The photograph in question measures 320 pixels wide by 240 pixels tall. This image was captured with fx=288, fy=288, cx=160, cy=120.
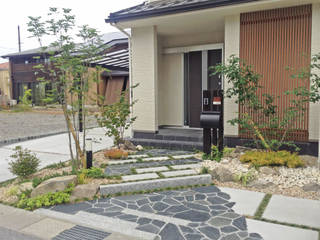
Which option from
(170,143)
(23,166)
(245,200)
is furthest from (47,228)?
(170,143)

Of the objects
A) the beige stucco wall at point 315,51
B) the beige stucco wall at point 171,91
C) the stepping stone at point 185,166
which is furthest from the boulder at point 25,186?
the beige stucco wall at point 315,51

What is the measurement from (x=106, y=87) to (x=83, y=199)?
20402 millimetres

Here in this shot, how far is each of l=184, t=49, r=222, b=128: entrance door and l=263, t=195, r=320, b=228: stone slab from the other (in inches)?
199

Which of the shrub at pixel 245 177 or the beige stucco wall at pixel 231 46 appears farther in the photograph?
the beige stucco wall at pixel 231 46

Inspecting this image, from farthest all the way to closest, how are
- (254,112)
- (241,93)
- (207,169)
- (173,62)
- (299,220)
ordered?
1. (173,62)
2. (254,112)
3. (241,93)
4. (207,169)
5. (299,220)

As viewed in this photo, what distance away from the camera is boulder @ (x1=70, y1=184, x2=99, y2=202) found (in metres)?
4.41

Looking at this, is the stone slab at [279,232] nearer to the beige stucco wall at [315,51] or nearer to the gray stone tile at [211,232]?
the gray stone tile at [211,232]

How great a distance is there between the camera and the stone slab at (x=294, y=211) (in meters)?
3.50

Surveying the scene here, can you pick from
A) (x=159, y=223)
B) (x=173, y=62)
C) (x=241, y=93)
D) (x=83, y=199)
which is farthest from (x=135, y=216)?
(x=173, y=62)

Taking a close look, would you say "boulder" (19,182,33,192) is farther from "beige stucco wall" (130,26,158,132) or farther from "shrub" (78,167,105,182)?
"beige stucco wall" (130,26,158,132)

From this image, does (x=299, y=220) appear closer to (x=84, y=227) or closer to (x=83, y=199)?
(x=84, y=227)

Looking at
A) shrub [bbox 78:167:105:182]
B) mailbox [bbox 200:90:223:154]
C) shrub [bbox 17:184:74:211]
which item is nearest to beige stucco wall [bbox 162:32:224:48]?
mailbox [bbox 200:90:223:154]

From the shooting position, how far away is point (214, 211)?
3.85 meters

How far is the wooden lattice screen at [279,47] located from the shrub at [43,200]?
4278 millimetres
